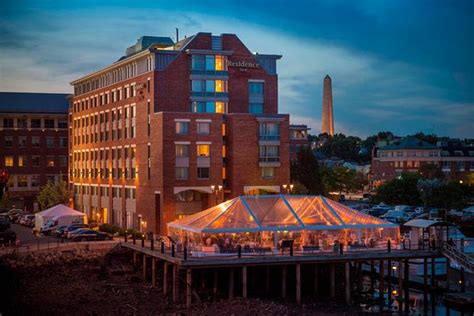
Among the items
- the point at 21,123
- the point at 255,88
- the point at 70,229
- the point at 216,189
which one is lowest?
the point at 70,229

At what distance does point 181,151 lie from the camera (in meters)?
78.1

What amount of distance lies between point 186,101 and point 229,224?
29.5 m

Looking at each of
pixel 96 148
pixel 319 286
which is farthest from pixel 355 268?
pixel 96 148

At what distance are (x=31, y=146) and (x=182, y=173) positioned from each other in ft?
186

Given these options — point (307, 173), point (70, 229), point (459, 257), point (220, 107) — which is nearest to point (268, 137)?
point (220, 107)

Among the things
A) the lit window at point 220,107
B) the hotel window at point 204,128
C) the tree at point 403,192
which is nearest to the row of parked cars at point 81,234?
the hotel window at point 204,128

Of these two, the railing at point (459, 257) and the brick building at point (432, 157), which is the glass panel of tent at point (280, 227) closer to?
the railing at point (459, 257)

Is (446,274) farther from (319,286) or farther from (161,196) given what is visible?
(161,196)

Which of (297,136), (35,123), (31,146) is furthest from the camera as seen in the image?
(297,136)

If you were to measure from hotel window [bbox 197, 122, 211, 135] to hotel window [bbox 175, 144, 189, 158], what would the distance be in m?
2.00

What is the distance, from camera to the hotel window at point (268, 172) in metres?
80.6

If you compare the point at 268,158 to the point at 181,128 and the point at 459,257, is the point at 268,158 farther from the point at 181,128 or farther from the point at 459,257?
the point at 459,257

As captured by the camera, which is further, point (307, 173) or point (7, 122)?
point (7, 122)

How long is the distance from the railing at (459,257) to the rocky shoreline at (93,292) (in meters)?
9.55
